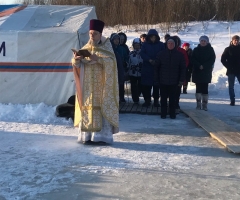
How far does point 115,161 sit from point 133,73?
4336mm

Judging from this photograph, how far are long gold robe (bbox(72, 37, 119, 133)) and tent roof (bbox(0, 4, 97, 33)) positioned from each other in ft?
8.38

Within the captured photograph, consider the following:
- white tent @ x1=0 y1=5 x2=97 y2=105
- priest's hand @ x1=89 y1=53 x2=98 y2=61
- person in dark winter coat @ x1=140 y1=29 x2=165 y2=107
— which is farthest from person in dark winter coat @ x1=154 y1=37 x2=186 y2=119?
priest's hand @ x1=89 y1=53 x2=98 y2=61

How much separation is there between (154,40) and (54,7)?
7.71 ft

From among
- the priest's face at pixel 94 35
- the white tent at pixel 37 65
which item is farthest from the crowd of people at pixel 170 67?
the priest's face at pixel 94 35

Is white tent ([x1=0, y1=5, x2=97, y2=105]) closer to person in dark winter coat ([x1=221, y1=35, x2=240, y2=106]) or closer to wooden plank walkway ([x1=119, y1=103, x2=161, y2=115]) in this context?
wooden plank walkway ([x1=119, y1=103, x2=161, y2=115])

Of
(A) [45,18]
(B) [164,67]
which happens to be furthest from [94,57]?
(A) [45,18]

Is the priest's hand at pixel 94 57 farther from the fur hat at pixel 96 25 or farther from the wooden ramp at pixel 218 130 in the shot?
the wooden ramp at pixel 218 130

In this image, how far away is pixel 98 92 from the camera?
613 centimetres

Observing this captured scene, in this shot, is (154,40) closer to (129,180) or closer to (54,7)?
(54,7)

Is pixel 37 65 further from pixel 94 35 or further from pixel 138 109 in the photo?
pixel 94 35

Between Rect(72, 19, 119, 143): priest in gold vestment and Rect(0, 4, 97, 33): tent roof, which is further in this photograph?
Rect(0, 4, 97, 33): tent roof

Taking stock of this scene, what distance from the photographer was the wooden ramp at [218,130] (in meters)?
6.10

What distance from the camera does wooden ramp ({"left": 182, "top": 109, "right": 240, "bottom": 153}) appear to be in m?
6.10

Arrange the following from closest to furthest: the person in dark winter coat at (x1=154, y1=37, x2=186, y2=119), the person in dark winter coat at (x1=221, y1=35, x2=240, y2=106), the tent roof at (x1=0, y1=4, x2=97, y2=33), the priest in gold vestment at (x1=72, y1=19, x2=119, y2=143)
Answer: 1. the priest in gold vestment at (x1=72, y1=19, x2=119, y2=143)
2. the person in dark winter coat at (x1=154, y1=37, x2=186, y2=119)
3. the tent roof at (x1=0, y1=4, x2=97, y2=33)
4. the person in dark winter coat at (x1=221, y1=35, x2=240, y2=106)
